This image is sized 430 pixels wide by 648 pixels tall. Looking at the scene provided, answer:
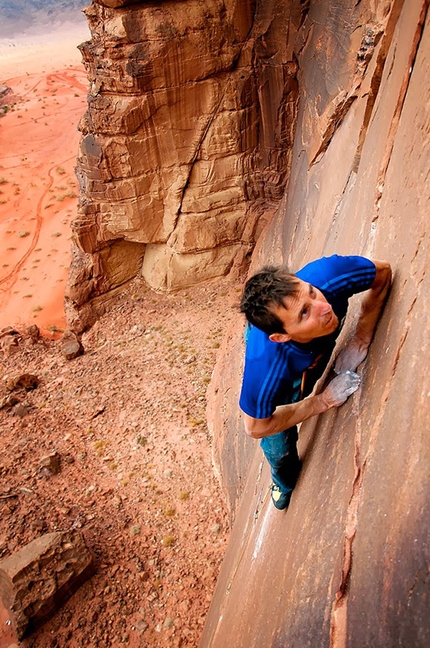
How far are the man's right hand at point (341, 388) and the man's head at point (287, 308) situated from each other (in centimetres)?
22

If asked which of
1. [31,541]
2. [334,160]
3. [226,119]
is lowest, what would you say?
[31,541]

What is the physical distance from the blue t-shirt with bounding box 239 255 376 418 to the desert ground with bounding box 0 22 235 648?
10.3ft

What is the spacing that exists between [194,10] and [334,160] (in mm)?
3489

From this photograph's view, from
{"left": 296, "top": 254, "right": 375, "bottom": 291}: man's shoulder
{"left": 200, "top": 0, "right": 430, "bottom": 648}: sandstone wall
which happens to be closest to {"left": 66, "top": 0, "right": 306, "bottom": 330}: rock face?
{"left": 200, "top": 0, "right": 430, "bottom": 648}: sandstone wall

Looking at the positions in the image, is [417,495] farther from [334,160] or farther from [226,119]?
[226,119]

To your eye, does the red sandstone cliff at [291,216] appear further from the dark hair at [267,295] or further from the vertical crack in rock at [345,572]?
the dark hair at [267,295]

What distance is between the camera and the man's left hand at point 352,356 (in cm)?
205

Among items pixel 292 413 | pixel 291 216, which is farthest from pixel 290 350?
pixel 291 216

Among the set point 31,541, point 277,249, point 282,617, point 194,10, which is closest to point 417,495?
point 282,617

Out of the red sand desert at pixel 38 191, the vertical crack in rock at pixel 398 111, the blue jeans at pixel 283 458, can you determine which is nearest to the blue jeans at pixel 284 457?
the blue jeans at pixel 283 458

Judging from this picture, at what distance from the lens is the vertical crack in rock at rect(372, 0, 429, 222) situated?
8.06 ft

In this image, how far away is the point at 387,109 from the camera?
2.88m

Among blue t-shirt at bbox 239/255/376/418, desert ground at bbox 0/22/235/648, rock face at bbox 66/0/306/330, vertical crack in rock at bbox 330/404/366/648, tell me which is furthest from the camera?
rock face at bbox 66/0/306/330

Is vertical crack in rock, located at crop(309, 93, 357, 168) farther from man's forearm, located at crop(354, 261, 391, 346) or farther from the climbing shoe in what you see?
the climbing shoe
